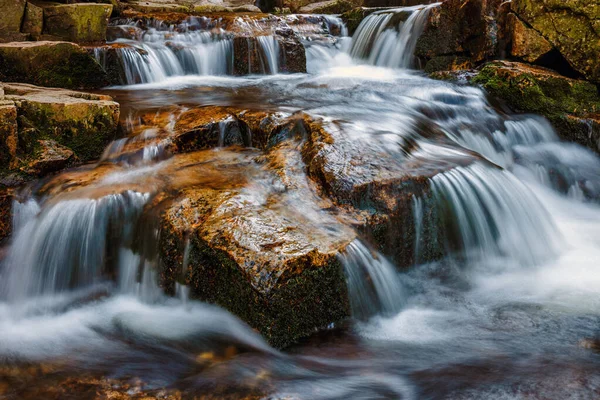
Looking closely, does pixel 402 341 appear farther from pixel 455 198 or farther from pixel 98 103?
pixel 98 103

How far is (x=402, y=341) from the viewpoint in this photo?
3471 mm

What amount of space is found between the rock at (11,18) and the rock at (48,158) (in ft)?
16.8

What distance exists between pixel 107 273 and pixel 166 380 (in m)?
1.49

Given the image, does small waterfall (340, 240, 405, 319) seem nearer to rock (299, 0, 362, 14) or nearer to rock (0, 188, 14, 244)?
rock (0, 188, 14, 244)

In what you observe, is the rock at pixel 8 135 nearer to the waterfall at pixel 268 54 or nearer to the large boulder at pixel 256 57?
the large boulder at pixel 256 57

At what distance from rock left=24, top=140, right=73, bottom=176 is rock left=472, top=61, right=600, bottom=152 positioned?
6.46m

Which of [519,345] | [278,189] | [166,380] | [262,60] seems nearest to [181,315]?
[166,380]

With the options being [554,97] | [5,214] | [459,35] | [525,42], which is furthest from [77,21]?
[554,97]

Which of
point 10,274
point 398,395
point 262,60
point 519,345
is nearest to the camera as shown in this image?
point 398,395

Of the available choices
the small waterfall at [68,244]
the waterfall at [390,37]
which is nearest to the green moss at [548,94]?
the waterfall at [390,37]

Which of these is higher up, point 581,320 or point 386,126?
point 386,126

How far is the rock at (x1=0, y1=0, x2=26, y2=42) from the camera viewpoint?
8.48m

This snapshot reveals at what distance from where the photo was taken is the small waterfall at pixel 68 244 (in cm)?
412

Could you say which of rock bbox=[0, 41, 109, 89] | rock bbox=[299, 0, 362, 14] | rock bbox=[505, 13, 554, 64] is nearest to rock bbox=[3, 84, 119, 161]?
rock bbox=[0, 41, 109, 89]
